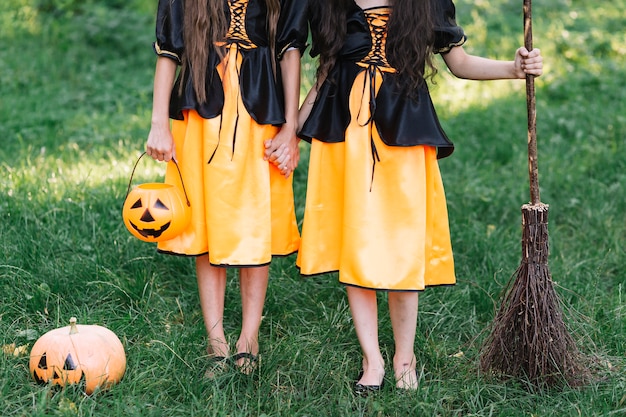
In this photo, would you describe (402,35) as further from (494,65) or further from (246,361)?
(246,361)

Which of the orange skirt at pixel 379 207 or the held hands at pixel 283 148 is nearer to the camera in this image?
the orange skirt at pixel 379 207

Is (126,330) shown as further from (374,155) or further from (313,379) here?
(374,155)

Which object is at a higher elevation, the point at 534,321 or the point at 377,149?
the point at 377,149

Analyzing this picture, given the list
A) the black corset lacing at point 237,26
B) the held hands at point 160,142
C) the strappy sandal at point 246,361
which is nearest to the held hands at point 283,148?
the black corset lacing at point 237,26

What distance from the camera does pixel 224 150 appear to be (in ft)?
9.57

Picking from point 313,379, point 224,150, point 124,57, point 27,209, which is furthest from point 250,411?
point 124,57

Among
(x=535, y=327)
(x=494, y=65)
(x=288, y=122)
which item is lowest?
(x=535, y=327)

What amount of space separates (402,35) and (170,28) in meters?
0.86

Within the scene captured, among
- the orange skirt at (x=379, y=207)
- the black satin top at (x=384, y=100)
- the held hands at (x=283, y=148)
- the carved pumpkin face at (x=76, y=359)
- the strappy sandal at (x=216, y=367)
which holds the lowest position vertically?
the strappy sandal at (x=216, y=367)

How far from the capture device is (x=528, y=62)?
279 centimetres

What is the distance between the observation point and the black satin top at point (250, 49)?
290cm

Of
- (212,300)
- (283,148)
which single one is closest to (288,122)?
(283,148)

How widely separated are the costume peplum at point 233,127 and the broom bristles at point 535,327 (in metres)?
0.96

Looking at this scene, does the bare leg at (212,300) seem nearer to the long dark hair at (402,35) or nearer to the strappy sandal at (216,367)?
the strappy sandal at (216,367)
